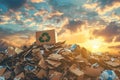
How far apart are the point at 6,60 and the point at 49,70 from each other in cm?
247

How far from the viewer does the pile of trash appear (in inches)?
356

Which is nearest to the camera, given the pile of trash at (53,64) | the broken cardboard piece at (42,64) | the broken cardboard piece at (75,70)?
the broken cardboard piece at (75,70)

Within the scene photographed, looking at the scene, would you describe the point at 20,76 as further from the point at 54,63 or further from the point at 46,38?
the point at 46,38

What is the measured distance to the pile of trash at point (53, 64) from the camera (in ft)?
29.6

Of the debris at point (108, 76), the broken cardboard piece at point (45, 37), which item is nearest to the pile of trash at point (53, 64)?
the debris at point (108, 76)

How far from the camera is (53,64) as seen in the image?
30.5ft

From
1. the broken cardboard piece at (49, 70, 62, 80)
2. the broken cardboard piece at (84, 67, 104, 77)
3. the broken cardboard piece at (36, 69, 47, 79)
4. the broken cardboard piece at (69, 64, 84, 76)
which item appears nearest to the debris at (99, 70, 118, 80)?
the broken cardboard piece at (84, 67, 104, 77)

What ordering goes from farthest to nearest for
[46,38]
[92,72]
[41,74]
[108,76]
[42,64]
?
[46,38] < [42,64] < [41,74] < [92,72] < [108,76]

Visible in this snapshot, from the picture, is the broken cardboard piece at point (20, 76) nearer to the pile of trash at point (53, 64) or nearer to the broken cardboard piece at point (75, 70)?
the pile of trash at point (53, 64)

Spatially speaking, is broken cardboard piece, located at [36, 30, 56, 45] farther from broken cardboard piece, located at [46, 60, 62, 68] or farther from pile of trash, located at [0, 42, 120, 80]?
broken cardboard piece, located at [46, 60, 62, 68]

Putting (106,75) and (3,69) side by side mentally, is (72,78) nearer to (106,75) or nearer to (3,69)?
(106,75)

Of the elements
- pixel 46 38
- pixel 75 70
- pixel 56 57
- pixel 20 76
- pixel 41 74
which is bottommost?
pixel 20 76

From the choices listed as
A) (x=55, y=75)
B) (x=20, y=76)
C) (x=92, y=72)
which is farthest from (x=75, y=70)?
(x=20, y=76)

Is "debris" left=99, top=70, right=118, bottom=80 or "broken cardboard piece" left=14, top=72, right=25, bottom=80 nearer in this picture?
"debris" left=99, top=70, right=118, bottom=80
